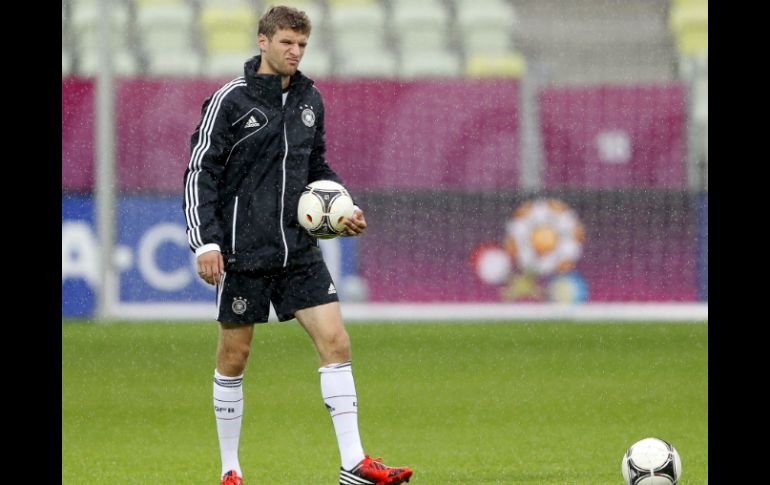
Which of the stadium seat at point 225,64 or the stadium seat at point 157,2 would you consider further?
the stadium seat at point 157,2

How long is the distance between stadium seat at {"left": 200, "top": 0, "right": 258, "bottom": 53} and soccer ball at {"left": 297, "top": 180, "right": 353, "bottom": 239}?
29.5 feet

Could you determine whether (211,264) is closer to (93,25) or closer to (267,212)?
(267,212)

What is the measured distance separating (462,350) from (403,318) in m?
1.84

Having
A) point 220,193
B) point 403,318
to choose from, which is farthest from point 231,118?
point 403,318

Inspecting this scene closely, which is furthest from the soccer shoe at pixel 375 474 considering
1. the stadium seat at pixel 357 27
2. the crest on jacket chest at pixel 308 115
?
the stadium seat at pixel 357 27

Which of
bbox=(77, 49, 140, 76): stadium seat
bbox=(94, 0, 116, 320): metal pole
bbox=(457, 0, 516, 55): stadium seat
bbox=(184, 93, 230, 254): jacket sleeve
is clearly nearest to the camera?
bbox=(184, 93, 230, 254): jacket sleeve

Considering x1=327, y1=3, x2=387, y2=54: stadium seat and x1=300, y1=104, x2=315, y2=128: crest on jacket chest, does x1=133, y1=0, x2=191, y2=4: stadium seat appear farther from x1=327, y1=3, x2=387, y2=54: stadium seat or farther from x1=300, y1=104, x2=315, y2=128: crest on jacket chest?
x1=300, y1=104, x2=315, y2=128: crest on jacket chest

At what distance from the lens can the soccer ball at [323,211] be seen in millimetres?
5406

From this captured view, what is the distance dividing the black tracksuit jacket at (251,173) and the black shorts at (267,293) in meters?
0.05

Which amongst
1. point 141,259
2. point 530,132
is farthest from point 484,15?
point 141,259

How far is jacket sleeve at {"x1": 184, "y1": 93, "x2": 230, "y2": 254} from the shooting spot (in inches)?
209

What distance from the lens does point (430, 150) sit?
13062mm

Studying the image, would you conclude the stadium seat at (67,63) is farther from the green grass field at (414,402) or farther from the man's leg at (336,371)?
the man's leg at (336,371)

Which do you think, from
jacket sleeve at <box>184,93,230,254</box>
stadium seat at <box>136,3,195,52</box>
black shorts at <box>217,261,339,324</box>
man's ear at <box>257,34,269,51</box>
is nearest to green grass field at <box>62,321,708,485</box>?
black shorts at <box>217,261,339,324</box>
